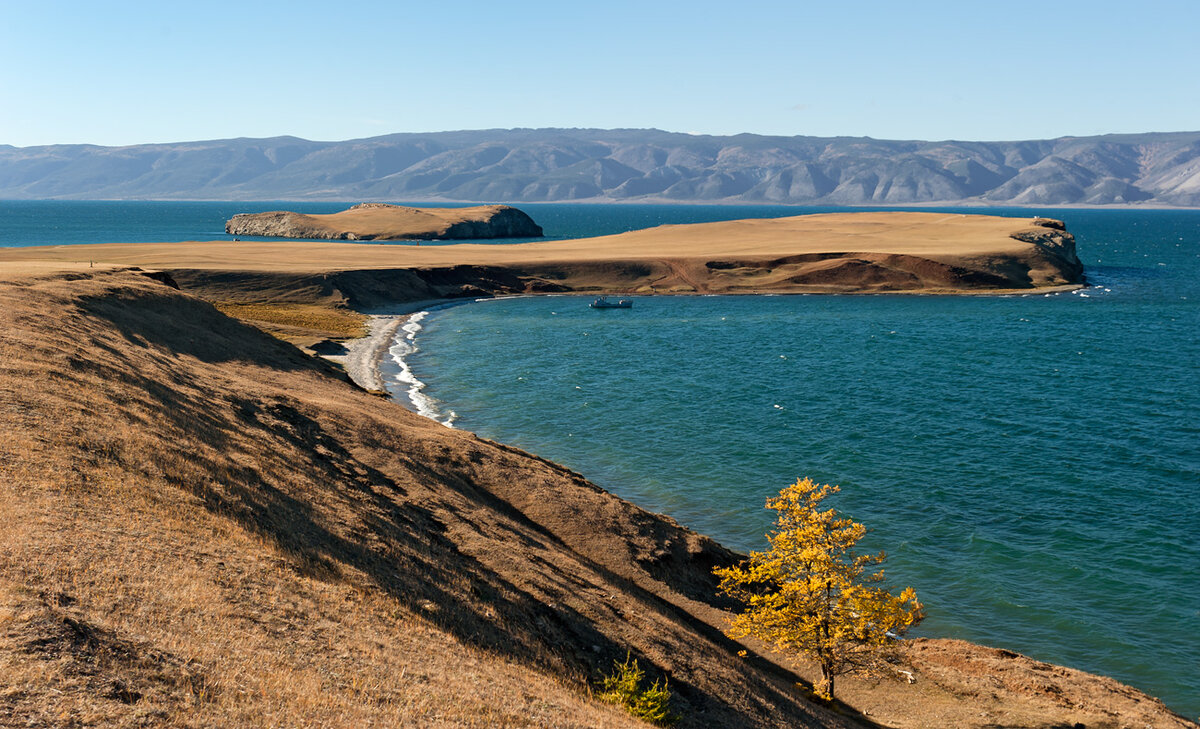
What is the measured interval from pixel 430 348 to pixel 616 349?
18.5 metres

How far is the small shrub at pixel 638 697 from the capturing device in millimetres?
18375

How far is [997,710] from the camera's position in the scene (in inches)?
968

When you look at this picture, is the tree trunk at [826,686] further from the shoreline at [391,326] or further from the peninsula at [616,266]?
the peninsula at [616,266]

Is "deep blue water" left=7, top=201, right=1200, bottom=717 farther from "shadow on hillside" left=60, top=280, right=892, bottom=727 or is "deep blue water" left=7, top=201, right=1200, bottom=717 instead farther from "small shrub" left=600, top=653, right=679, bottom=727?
"small shrub" left=600, top=653, right=679, bottom=727

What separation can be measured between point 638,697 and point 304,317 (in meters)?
83.5

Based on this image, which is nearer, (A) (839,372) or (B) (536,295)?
(A) (839,372)

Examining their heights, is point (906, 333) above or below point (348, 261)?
below

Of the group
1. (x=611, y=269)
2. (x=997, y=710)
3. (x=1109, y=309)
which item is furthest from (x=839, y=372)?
(x=611, y=269)

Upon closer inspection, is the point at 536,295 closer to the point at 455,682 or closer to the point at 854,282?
the point at 854,282

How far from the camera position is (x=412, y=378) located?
71.0m

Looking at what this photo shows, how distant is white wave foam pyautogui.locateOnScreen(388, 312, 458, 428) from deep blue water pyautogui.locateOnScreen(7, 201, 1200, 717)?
37.5 inches

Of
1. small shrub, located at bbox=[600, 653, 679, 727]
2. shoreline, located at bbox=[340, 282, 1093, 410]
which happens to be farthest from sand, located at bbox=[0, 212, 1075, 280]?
small shrub, located at bbox=[600, 653, 679, 727]

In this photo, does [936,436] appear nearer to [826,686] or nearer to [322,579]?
[826,686]

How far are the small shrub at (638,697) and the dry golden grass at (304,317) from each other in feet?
237
